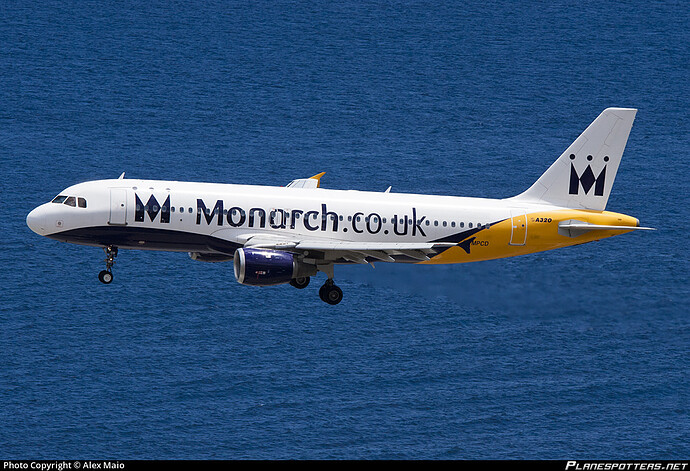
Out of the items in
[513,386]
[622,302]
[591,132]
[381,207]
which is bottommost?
[513,386]

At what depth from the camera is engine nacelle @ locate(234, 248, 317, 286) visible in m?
69.9

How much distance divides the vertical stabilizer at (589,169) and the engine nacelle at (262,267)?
19908mm

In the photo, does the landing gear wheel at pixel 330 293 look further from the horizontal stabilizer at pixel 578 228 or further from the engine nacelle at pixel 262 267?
the horizontal stabilizer at pixel 578 228

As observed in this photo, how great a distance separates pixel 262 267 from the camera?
69938 millimetres

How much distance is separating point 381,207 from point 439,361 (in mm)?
121896

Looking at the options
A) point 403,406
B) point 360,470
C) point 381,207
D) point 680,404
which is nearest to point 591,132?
point 381,207

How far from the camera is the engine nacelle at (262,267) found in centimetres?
6994

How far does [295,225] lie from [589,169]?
75.4 feet

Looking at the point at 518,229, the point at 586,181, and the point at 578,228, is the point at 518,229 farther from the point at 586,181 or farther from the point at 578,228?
the point at 586,181

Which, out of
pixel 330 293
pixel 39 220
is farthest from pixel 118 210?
pixel 330 293

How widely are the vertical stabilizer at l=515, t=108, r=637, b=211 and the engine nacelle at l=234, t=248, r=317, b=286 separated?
19.9 metres

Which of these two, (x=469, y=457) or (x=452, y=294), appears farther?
(x=469, y=457)

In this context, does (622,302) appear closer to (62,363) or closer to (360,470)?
(360,470)

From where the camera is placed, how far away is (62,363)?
190 m
